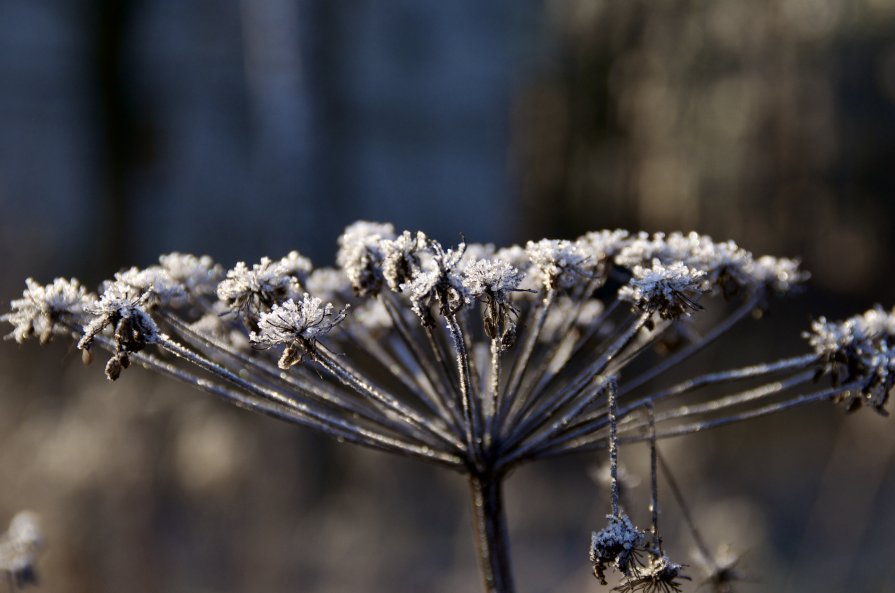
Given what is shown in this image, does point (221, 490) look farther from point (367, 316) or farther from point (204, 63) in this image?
point (204, 63)

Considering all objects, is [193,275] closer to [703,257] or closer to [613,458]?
[613,458]

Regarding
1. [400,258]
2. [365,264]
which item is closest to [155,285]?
[365,264]

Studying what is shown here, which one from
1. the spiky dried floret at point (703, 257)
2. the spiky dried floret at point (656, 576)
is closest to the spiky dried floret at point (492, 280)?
the spiky dried floret at point (703, 257)

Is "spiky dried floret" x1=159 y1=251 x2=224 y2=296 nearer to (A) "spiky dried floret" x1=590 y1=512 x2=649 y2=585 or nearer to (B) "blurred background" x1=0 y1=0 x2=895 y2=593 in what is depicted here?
(A) "spiky dried floret" x1=590 y1=512 x2=649 y2=585

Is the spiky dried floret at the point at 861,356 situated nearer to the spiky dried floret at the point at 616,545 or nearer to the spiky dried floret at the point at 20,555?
the spiky dried floret at the point at 616,545

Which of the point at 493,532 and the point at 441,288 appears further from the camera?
the point at 493,532

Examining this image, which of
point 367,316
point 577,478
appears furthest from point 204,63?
point 367,316

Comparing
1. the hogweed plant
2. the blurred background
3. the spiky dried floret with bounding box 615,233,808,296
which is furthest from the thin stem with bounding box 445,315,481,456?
the blurred background
